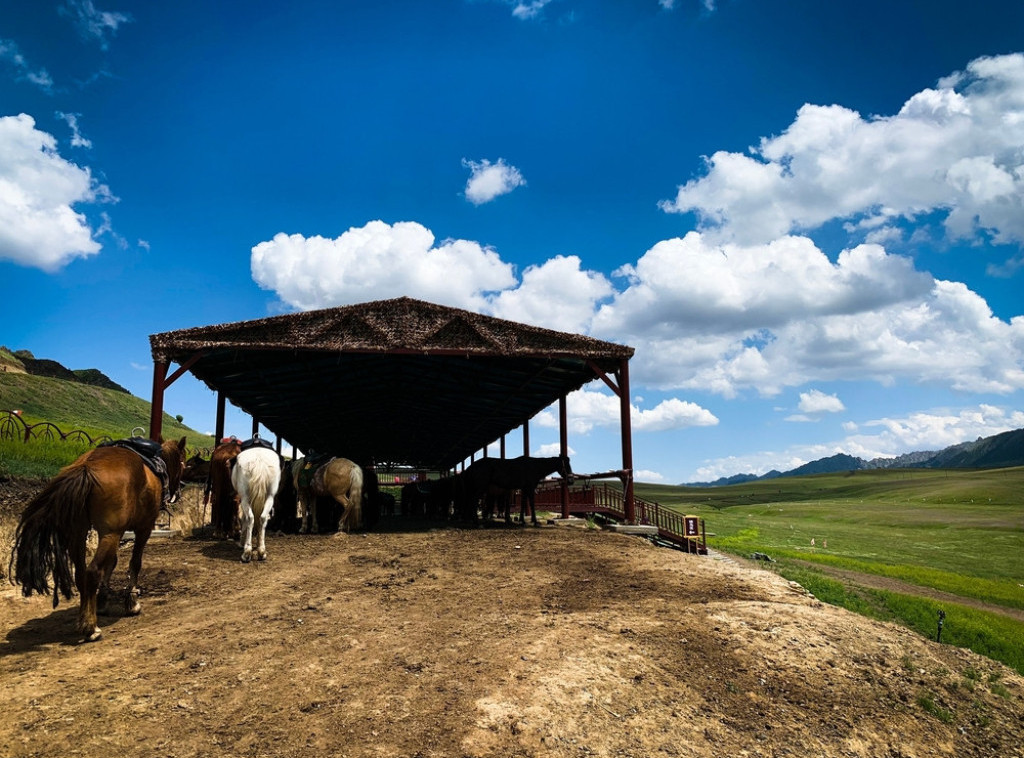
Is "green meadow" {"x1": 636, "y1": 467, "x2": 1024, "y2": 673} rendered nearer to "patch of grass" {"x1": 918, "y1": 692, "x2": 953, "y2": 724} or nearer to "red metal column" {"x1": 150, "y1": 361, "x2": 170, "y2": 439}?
"patch of grass" {"x1": 918, "y1": 692, "x2": 953, "y2": 724}

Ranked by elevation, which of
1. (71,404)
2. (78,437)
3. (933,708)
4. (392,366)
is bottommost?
(933,708)

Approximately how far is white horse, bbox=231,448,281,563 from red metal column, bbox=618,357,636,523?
8.97 meters

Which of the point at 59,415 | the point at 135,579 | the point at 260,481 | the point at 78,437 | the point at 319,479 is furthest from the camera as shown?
the point at 59,415

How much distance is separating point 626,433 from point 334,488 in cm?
Result: 781

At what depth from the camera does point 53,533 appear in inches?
213

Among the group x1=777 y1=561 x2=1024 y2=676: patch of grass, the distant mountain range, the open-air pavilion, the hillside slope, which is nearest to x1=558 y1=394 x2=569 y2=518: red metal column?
the open-air pavilion

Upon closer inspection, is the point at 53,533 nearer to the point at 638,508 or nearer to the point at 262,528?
the point at 262,528

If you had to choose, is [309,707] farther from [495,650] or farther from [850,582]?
[850,582]

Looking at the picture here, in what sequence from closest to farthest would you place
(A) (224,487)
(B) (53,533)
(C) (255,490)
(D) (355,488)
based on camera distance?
(B) (53,533)
(C) (255,490)
(A) (224,487)
(D) (355,488)

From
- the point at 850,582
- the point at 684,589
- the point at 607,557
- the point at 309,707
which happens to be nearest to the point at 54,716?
the point at 309,707

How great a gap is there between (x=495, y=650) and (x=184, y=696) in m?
2.57

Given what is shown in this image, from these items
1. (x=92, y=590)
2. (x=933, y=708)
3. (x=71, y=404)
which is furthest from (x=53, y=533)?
(x=71, y=404)

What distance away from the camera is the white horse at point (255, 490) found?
32.4 ft

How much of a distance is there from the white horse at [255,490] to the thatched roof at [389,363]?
453 cm
